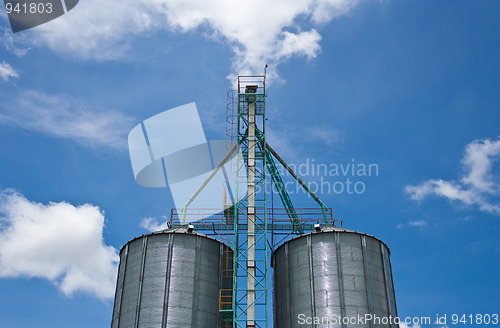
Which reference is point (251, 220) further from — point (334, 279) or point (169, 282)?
point (334, 279)

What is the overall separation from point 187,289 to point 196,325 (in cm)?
271

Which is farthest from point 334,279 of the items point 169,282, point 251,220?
point 169,282

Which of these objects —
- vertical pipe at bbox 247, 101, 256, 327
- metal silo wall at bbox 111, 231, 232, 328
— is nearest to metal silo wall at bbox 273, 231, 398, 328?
vertical pipe at bbox 247, 101, 256, 327

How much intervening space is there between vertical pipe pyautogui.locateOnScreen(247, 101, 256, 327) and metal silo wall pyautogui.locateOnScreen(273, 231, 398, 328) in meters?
2.24

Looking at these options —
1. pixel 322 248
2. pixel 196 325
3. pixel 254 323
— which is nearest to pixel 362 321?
pixel 322 248

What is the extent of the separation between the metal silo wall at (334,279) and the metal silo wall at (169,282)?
556cm

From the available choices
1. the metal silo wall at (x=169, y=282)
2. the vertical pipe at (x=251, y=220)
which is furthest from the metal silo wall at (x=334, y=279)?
the metal silo wall at (x=169, y=282)

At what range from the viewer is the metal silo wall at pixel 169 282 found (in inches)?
1470

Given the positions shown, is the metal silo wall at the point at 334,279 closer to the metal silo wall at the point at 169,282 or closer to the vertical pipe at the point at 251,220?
the vertical pipe at the point at 251,220

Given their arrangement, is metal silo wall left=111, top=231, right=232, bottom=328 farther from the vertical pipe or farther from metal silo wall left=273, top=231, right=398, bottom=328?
metal silo wall left=273, top=231, right=398, bottom=328

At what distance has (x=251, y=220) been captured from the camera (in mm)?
42688

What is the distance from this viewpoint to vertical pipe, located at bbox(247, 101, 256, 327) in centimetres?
3959

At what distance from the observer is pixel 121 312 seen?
1519 inches

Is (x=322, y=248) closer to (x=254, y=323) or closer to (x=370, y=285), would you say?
(x=370, y=285)
